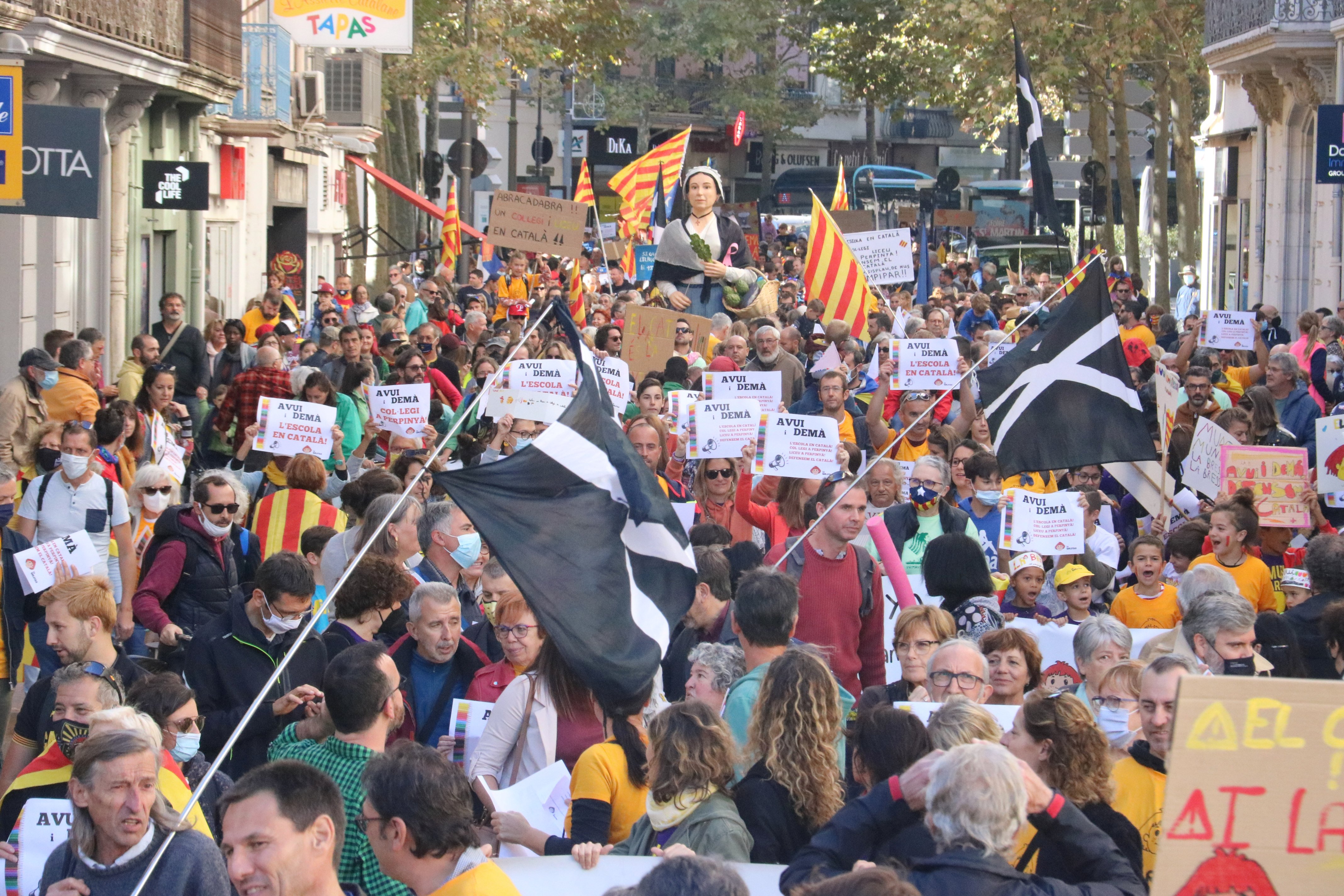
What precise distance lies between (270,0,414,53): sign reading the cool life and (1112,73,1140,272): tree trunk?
14.5 m

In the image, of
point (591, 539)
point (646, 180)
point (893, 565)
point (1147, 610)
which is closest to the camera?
point (591, 539)

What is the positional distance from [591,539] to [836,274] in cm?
956

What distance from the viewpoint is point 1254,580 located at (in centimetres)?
809

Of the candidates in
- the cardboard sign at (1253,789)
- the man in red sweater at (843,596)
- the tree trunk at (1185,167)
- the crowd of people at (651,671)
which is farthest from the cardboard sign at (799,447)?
the tree trunk at (1185,167)

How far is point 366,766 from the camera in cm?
448

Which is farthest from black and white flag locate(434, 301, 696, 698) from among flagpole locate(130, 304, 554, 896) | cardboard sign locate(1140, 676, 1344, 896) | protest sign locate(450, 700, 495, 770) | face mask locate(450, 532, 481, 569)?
cardboard sign locate(1140, 676, 1344, 896)

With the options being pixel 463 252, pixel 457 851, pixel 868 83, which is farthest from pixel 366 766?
pixel 868 83

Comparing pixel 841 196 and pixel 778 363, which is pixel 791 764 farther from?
pixel 841 196

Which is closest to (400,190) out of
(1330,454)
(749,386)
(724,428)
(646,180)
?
(646,180)

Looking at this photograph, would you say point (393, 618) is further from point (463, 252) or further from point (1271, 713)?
point (463, 252)

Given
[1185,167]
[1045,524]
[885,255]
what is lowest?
[1045,524]

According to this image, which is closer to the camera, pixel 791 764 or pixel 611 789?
pixel 791 764

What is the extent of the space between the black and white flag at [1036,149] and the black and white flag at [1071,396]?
3.00 m

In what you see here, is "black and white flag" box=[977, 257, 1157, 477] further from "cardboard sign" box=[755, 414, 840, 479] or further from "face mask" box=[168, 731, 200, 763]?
"face mask" box=[168, 731, 200, 763]
